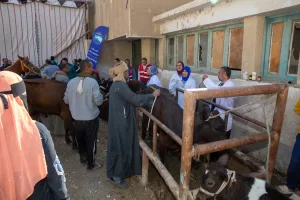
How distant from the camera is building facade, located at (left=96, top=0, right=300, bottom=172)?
3705 mm

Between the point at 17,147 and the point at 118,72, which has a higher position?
the point at 118,72

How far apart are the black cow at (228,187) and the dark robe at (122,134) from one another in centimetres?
153

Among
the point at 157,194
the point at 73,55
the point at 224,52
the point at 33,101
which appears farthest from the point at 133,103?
the point at 73,55

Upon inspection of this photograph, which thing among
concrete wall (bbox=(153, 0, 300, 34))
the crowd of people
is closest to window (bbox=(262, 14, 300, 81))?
concrete wall (bbox=(153, 0, 300, 34))

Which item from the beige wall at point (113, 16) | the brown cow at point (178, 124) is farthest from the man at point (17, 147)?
the beige wall at point (113, 16)

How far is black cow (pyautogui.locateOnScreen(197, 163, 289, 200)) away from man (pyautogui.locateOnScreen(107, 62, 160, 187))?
152cm

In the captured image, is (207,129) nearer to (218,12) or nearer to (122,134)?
(122,134)

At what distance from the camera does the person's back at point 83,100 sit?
3.60 metres

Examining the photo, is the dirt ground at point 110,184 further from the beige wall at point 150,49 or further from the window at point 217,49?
the beige wall at point 150,49

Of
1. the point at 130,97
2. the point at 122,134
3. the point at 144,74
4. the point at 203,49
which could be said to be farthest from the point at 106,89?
the point at 130,97

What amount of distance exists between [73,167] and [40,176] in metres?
2.89

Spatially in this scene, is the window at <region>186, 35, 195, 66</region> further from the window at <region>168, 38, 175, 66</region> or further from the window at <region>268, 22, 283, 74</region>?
the window at <region>268, 22, 283, 74</region>

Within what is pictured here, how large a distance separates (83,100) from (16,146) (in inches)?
90.5

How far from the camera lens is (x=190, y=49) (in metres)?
6.61
